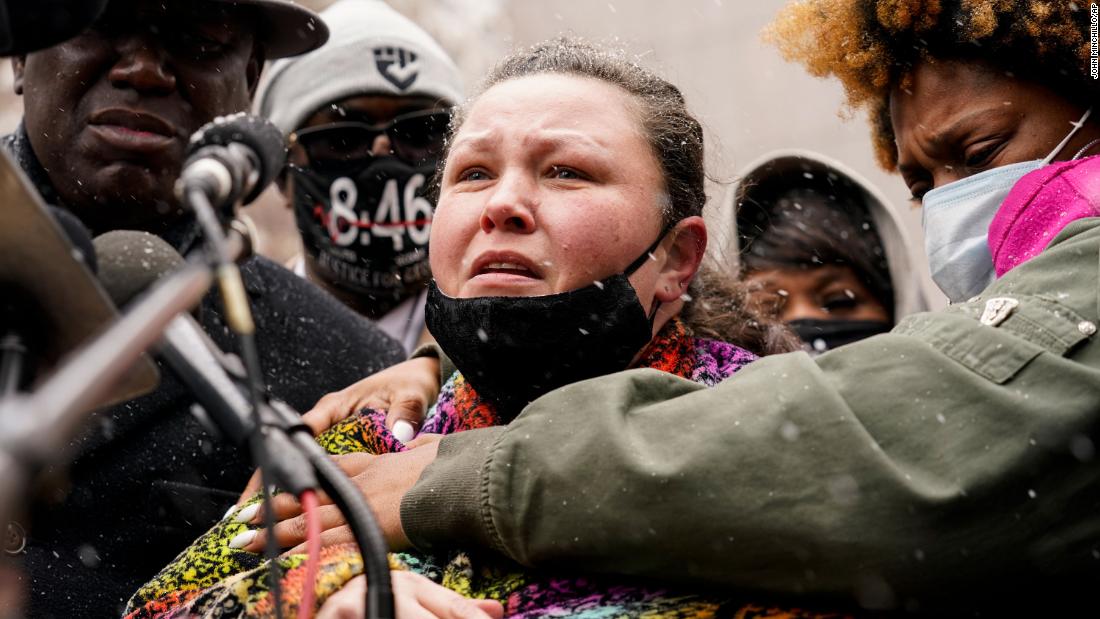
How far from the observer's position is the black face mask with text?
16.9ft

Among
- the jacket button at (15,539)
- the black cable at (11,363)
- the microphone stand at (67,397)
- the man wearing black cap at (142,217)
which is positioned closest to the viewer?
the microphone stand at (67,397)

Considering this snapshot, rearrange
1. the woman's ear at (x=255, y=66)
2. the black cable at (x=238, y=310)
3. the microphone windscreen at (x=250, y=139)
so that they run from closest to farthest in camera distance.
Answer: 1. the black cable at (x=238, y=310)
2. the microphone windscreen at (x=250, y=139)
3. the woman's ear at (x=255, y=66)

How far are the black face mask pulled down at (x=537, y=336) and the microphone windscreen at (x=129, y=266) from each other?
1.13 m

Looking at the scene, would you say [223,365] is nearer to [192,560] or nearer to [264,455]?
[264,455]

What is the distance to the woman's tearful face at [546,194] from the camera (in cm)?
265

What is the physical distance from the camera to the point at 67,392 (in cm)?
97

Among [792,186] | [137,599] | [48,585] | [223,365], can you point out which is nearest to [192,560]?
[137,599]

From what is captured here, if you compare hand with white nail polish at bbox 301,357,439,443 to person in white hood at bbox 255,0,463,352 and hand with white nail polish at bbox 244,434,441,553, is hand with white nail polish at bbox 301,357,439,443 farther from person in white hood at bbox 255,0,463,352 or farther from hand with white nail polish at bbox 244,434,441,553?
person in white hood at bbox 255,0,463,352

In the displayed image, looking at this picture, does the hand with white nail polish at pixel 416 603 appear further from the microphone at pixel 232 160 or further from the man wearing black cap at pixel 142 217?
the man wearing black cap at pixel 142 217

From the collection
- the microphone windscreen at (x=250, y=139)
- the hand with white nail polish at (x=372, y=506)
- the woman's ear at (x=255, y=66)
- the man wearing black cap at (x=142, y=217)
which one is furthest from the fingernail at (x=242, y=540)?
the woman's ear at (x=255, y=66)

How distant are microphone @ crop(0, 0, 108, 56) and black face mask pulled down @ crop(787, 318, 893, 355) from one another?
3419mm

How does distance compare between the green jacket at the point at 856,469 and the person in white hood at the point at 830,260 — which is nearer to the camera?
the green jacket at the point at 856,469

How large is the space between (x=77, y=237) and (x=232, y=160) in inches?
8.2

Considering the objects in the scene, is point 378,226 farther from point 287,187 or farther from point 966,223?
point 966,223
